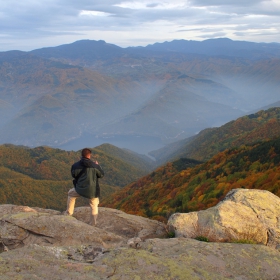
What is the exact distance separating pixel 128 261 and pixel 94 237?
134 inches

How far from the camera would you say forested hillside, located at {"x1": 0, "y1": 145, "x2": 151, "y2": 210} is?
320 ft

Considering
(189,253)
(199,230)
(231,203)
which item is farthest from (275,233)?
(189,253)

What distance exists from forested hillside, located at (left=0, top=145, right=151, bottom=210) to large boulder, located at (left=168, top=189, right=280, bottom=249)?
257ft

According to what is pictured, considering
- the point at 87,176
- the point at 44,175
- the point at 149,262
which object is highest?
the point at 87,176

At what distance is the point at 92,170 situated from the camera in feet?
37.1

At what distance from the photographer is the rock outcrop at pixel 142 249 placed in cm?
650

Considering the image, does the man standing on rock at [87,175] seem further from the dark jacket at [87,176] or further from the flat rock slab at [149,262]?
the flat rock slab at [149,262]

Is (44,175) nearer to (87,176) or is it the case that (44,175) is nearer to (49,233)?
(87,176)

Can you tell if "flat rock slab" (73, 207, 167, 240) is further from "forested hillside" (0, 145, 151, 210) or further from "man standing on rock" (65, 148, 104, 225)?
"forested hillside" (0, 145, 151, 210)

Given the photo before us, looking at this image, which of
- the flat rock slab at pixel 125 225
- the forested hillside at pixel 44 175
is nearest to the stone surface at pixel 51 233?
the flat rock slab at pixel 125 225

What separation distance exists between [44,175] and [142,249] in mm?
131805

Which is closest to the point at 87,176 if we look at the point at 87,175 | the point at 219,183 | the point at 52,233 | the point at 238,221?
the point at 87,175

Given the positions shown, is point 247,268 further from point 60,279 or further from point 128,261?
point 60,279

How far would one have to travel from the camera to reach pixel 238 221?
36.1 feet
